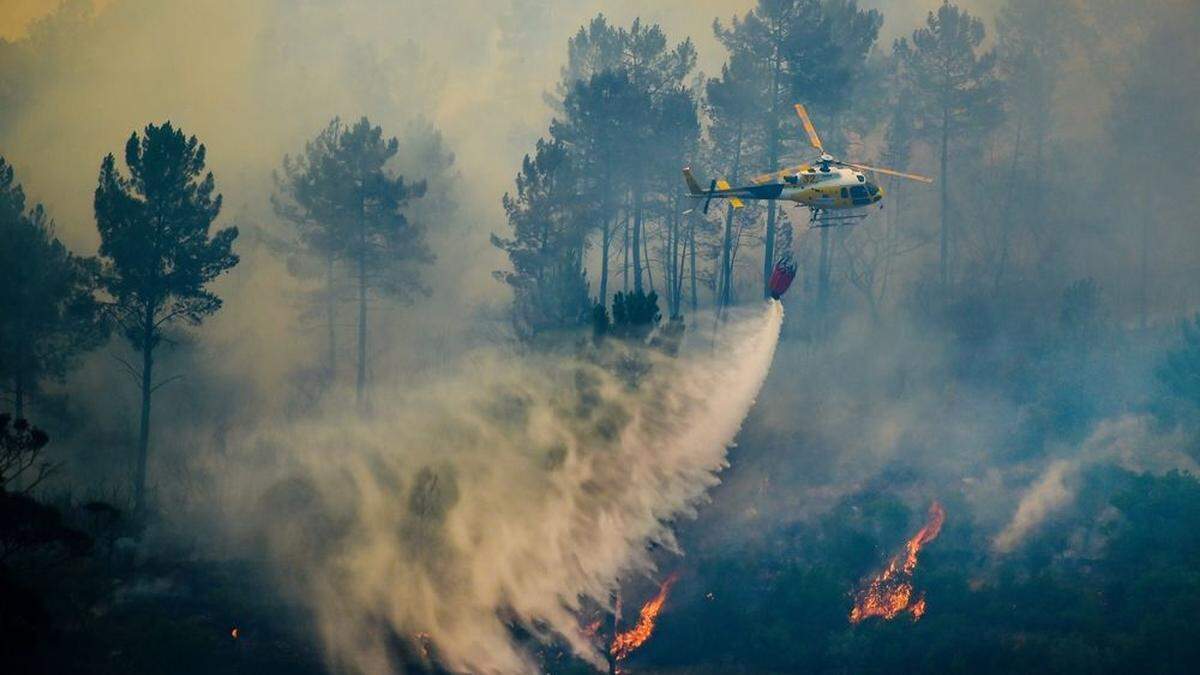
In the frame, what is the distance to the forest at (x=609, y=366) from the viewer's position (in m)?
40.9

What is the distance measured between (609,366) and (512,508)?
6.36m

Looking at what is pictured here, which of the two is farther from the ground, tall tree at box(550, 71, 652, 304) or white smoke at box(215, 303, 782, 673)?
tall tree at box(550, 71, 652, 304)

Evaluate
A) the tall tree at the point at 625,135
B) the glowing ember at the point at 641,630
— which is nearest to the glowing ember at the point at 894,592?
the glowing ember at the point at 641,630

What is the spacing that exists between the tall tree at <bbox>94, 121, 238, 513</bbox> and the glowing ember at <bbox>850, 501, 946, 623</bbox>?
89.9 feet

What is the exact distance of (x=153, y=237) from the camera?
4712 cm

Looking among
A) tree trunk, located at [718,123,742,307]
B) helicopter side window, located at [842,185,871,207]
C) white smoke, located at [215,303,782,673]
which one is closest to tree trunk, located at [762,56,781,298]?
tree trunk, located at [718,123,742,307]

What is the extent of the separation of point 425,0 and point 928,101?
7169 centimetres

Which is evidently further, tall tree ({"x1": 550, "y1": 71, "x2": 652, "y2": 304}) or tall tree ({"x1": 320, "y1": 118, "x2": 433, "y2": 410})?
tall tree ({"x1": 550, "y1": 71, "x2": 652, "y2": 304})

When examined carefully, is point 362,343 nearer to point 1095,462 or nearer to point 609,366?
point 609,366

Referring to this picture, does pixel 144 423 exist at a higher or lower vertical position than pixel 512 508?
higher

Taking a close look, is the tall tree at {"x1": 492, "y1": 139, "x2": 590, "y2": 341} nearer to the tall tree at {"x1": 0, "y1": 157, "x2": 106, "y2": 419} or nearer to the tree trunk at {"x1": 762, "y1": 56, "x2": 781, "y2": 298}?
the tree trunk at {"x1": 762, "y1": 56, "x2": 781, "y2": 298}

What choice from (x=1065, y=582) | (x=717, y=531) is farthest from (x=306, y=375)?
(x=1065, y=582)

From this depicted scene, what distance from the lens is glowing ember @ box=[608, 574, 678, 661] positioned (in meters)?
42.8

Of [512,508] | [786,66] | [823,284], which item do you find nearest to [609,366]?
[512,508]
